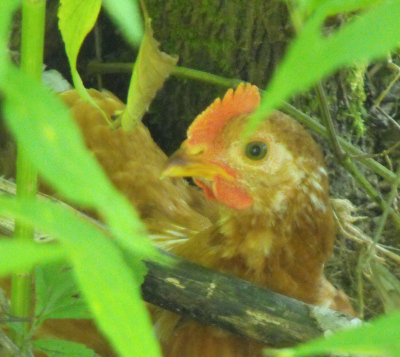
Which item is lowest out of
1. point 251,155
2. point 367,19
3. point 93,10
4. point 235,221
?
point 235,221

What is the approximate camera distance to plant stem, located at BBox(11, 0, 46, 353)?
0.70 meters

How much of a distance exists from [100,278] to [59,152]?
76 mm

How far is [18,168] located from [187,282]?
0.38 metres

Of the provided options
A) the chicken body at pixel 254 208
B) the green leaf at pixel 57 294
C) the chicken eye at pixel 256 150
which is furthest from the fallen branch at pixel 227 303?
the chicken eye at pixel 256 150

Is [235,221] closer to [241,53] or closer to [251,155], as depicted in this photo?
[251,155]

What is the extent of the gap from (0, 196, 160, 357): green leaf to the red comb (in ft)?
3.21

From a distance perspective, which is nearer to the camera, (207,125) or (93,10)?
(93,10)

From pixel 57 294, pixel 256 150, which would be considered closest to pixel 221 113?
pixel 256 150

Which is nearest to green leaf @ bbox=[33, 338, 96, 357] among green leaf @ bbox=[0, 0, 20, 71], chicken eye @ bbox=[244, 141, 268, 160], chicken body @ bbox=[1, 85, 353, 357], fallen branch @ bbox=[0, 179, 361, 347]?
fallen branch @ bbox=[0, 179, 361, 347]

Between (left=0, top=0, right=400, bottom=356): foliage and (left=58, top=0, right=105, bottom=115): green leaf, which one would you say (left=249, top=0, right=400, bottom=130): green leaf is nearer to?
(left=0, top=0, right=400, bottom=356): foliage

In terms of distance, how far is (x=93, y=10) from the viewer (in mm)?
654

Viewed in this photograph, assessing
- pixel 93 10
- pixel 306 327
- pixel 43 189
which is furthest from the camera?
pixel 43 189

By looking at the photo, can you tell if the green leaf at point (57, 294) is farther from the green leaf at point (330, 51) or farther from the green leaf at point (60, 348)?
the green leaf at point (330, 51)

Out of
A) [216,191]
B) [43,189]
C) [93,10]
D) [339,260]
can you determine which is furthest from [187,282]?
[339,260]
